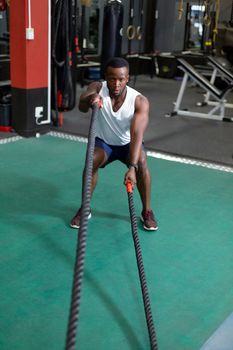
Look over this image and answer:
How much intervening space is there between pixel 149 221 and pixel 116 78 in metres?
1.03

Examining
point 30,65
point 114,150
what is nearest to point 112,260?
point 114,150

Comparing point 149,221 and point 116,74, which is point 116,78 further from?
point 149,221

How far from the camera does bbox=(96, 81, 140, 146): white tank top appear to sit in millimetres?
2891

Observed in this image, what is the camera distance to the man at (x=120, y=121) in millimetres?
2730

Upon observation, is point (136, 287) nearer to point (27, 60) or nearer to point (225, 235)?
point (225, 235)

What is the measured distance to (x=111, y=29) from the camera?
7.57m

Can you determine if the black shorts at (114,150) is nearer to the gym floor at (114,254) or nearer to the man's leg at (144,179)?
the man's leg at (144,179)

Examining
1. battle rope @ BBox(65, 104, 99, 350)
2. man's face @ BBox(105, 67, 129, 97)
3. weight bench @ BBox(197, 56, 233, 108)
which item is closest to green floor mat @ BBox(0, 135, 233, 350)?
battle rope @ BBox(65, 104, 99, 350)

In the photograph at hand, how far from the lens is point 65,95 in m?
5.84

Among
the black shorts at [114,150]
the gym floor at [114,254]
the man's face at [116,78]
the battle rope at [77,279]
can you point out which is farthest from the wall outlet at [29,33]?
the battle rope at [77,279]

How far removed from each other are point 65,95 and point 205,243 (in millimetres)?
3451

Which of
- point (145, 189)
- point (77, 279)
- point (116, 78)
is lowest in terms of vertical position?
point (145, 189)

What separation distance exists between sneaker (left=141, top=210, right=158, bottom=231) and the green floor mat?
80mm

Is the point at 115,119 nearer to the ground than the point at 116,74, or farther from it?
nearer to the ground
